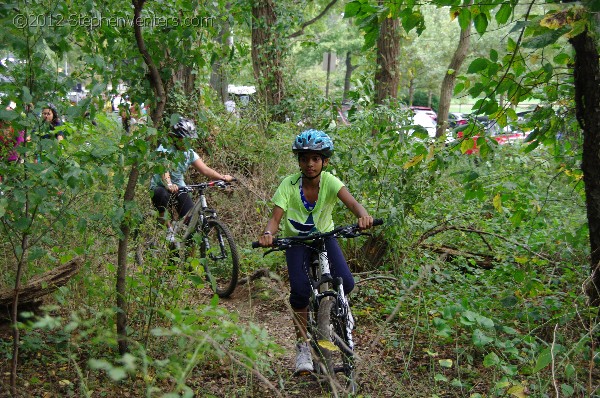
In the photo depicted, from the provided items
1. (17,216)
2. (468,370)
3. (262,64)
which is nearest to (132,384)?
(17,216)

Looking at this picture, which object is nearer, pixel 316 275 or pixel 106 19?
pixel 106 19

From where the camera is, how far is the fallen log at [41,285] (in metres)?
4.70

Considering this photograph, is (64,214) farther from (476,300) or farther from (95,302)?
(476,300)

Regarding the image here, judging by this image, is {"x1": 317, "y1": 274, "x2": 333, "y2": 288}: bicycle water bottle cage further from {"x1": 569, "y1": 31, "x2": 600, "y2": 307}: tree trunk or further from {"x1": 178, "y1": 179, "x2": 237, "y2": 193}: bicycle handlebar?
{"x1": 178, "y1": 179, "x2": 237, "y2": 193}: bicycle handlebar

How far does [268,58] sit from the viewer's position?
13.0 m

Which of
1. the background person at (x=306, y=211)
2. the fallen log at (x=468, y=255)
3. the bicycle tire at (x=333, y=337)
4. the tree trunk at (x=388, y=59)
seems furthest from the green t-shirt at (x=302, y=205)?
the tree trunk at (x=388, y=59)

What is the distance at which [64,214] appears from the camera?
4258 mm

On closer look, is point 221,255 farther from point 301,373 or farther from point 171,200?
point 301,373

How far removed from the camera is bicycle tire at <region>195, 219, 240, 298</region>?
23.8 ft

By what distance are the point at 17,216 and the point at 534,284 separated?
3.85m

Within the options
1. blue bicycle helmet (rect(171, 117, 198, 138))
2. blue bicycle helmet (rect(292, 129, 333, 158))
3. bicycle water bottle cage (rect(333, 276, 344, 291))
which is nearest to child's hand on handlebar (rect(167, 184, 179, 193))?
blue bicycle helmet (rect(171, 117, 198, 138))

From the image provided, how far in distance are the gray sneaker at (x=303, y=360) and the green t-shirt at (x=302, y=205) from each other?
859 millimetres

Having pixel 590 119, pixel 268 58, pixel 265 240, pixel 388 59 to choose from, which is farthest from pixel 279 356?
pixel 388 59

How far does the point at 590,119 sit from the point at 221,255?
13.5ft
